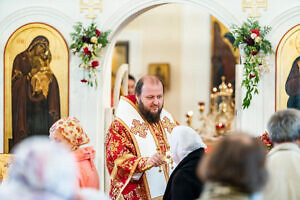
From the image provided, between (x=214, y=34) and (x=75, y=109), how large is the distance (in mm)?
6005

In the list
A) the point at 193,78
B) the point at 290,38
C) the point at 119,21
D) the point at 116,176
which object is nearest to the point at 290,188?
the point at 116,176

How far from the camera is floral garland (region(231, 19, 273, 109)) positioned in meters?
7.39

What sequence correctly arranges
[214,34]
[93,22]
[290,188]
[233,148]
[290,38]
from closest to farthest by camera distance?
[233,148] < [290,188] < [290,38] < [93,22] < [214,34]

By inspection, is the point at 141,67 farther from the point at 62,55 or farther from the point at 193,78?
the point at 62,55

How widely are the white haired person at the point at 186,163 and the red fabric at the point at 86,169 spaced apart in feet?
1.95

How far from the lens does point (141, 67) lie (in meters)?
13.6

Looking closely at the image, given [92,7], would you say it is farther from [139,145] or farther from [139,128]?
[139,145]

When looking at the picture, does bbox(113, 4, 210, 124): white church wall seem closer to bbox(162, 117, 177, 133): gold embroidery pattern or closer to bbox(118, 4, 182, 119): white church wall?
bbox(118, 4, 182, 119): white church wall

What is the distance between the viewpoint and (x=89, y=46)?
772 cm

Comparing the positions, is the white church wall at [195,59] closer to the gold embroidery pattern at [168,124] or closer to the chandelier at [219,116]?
the chandelier at [219,116]

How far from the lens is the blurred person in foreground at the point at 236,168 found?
249 cm

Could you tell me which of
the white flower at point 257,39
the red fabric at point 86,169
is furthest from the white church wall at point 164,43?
the red fabric at point 86,169

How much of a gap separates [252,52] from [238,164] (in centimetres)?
506

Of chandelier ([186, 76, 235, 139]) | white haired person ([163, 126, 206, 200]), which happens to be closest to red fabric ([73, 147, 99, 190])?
white haired person ([163, 126, 206, 200])
